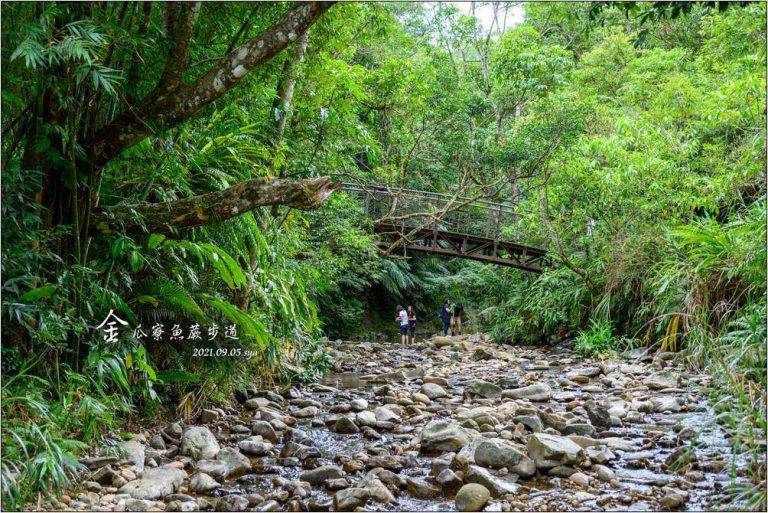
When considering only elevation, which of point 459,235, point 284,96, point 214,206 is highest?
point 284,96

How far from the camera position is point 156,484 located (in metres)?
3.51

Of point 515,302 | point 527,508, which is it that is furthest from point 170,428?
point 515,302

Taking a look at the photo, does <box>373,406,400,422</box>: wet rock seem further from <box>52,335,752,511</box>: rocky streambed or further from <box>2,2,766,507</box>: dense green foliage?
<box>2,2,766,507</box>: dense green foliage

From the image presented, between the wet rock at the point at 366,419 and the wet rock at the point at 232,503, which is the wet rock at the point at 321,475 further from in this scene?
the wet rock at the point at 366,419

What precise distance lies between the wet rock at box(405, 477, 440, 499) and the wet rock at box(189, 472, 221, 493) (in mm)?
1148

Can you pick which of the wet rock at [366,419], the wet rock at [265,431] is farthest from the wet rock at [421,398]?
the wet rock at [265,431]

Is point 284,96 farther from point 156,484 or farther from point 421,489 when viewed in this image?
point 421,489

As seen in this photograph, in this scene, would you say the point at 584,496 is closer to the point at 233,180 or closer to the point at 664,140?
the point at 233,180

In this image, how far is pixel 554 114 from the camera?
11.6 m

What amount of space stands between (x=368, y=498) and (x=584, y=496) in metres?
1.21

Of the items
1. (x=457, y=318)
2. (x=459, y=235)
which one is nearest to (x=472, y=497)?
(x=459, y=235)

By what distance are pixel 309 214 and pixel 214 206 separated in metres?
6.07

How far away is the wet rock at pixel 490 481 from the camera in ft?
11.7

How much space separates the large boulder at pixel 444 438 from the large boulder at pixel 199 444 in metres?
1.47
